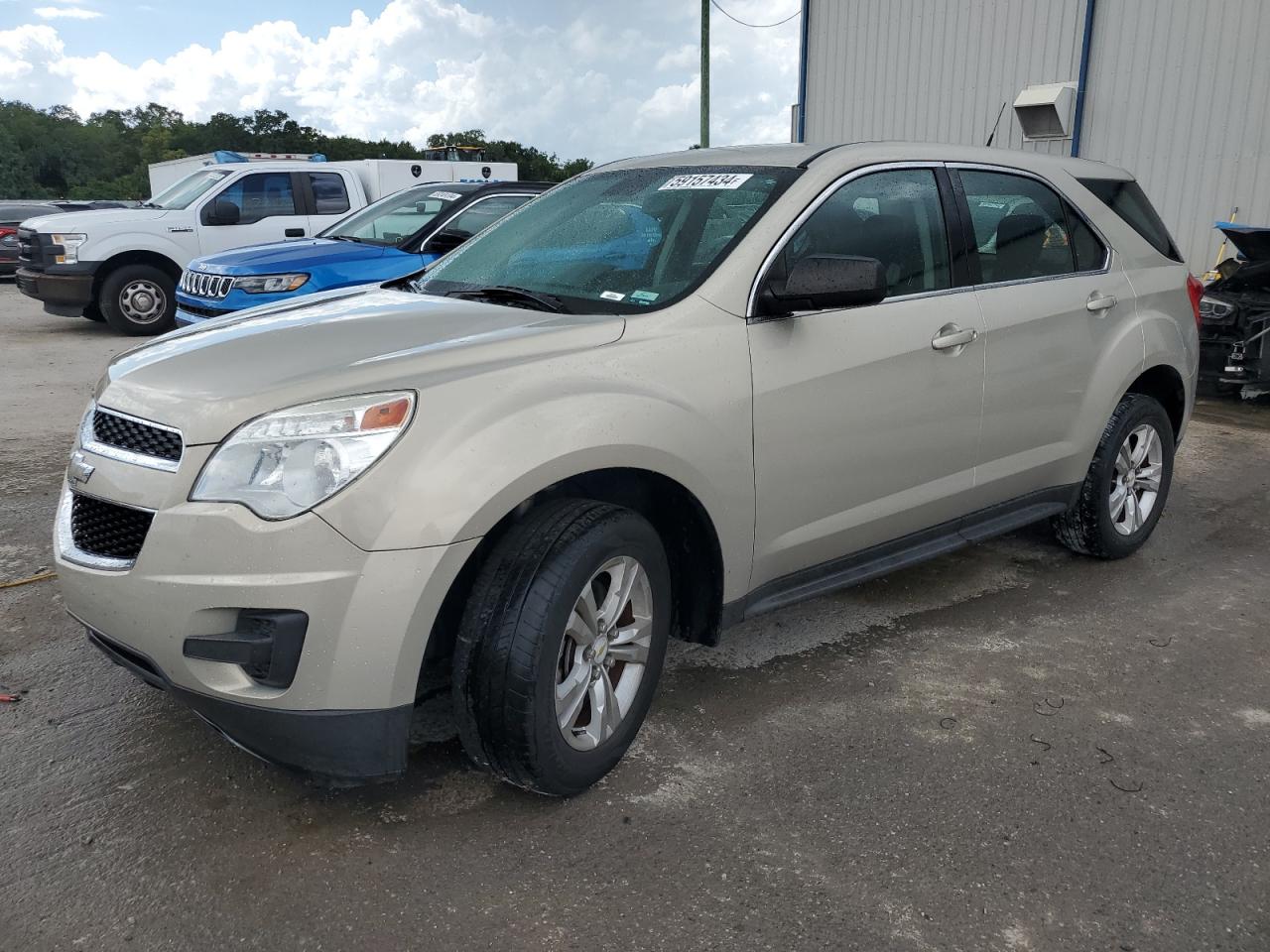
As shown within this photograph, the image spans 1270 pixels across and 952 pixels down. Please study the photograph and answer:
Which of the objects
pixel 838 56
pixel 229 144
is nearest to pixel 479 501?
pixel 838 56

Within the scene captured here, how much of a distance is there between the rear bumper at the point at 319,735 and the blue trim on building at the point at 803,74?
14181 millimetres

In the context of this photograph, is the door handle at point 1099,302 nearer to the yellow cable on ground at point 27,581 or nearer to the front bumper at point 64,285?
the yellow cable on ground at point 27,581

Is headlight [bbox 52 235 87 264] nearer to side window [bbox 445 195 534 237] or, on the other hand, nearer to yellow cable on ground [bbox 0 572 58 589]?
side window [bbox 445 195 534 237]

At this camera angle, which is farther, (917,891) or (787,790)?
(787,790)

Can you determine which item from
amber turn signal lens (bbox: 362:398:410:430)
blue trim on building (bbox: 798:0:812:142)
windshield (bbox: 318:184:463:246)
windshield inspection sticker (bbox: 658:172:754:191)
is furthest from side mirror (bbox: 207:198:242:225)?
amber turn signal lens (bbox: 362:398:410:430)

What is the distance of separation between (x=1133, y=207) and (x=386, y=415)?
11.9 ft

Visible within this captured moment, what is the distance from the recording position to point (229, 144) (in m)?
56.0

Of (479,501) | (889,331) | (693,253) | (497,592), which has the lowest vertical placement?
(497,592)

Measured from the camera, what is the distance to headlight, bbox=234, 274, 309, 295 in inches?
320

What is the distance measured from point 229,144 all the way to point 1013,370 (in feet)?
195

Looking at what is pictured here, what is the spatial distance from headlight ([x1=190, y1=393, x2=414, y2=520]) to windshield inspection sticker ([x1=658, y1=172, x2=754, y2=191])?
1.52m

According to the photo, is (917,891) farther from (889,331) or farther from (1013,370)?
(1013,370)

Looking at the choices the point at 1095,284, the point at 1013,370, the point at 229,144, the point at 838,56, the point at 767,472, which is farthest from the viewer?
the point at 229,144

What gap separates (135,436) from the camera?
2613mm
